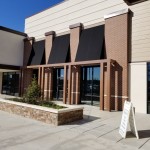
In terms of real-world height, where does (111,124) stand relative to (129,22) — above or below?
below

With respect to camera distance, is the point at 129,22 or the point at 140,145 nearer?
the point at 140,145

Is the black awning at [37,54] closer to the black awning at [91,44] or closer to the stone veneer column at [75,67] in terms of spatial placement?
the stone veneer column at [75,67]

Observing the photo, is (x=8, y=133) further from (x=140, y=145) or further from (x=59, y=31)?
(x=59, y=31)

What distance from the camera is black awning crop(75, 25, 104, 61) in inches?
641

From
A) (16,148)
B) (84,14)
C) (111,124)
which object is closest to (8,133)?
(16,148)

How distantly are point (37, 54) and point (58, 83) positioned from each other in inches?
190

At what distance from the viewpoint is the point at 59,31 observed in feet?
69.6

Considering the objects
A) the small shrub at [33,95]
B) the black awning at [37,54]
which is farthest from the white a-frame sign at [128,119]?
the black awning at [37,54]

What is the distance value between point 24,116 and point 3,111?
2653 mm

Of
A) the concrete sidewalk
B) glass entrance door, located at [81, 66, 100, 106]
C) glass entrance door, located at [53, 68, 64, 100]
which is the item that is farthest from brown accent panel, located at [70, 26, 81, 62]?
the concrete sidewalk

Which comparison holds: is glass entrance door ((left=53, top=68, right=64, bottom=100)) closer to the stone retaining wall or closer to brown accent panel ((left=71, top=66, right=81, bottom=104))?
brown accent panel ((left=71, top=66, right=81, bottom=104))

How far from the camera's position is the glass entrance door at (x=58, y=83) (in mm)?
20334

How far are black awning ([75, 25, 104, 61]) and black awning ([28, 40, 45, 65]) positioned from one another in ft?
18.6

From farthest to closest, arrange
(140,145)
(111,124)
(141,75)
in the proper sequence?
(141,75)
(111,124)
(140,145)
